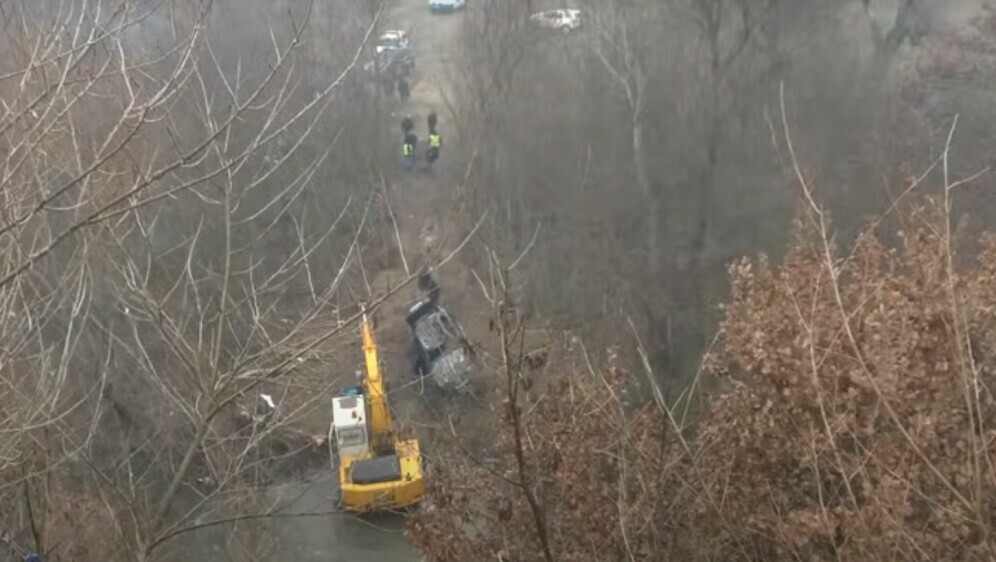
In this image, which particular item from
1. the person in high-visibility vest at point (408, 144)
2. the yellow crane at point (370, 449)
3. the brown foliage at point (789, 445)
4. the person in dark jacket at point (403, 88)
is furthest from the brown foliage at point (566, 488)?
the person in dark jacket at point (403, 88)

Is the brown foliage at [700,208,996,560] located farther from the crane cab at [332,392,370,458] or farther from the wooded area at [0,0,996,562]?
the crane cab at [332,392,370,458]

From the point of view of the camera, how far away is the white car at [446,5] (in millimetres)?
16500

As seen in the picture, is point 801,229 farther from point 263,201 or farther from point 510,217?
point 263,201

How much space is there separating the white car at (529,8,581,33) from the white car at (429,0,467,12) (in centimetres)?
165

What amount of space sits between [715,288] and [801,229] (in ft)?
17.5

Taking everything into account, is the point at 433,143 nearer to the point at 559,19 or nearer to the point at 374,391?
the point at 559,19

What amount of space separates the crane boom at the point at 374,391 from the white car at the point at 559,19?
16.0 feet

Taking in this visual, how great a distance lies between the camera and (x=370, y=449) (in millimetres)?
13094

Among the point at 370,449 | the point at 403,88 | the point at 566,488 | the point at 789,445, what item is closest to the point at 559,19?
the point at 403,88

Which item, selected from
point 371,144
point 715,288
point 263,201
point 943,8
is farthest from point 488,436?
point 943,8

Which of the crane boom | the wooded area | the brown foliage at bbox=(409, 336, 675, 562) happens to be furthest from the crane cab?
the brown foliage at bbox=(409, 336, 675, 562)

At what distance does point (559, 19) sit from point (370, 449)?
19.7ft

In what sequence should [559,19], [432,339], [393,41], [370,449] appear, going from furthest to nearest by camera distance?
[393,41]
[559,19]
[432,339]
[370,449]

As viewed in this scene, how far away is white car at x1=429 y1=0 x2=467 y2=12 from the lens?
1650cm
